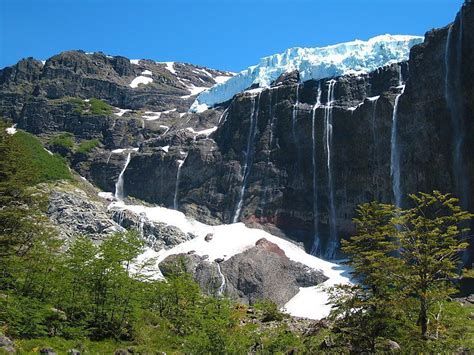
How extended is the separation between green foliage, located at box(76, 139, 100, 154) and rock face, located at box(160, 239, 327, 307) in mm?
53092

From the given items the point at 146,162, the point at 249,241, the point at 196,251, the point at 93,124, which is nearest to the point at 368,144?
the point at 249,241

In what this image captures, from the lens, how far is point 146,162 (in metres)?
94.9

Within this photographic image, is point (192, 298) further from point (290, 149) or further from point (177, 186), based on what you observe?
point (177, 186)

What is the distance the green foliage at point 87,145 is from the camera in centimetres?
10608

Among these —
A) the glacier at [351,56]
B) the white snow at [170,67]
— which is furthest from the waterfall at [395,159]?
the white snow at [170,67]

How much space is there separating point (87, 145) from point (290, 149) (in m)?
47.7

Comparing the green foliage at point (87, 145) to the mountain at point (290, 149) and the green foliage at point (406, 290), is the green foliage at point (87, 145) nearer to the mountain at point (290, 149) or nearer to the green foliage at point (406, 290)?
the mountain at point (290, 149)

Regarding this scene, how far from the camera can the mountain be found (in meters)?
59.3

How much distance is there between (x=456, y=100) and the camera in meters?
57.6

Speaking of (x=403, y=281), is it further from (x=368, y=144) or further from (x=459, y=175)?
(x=368, y=144)

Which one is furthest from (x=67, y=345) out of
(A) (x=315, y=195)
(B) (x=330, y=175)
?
(B) (x=330, y=175)

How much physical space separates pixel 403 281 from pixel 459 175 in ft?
140

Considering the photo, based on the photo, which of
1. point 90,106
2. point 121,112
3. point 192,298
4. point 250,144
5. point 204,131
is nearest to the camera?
point 192,298

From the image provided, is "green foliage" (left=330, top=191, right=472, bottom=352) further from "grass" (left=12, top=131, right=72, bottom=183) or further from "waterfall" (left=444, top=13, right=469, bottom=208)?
"grass" (left=12, top=131, right=72, bottom=183)
